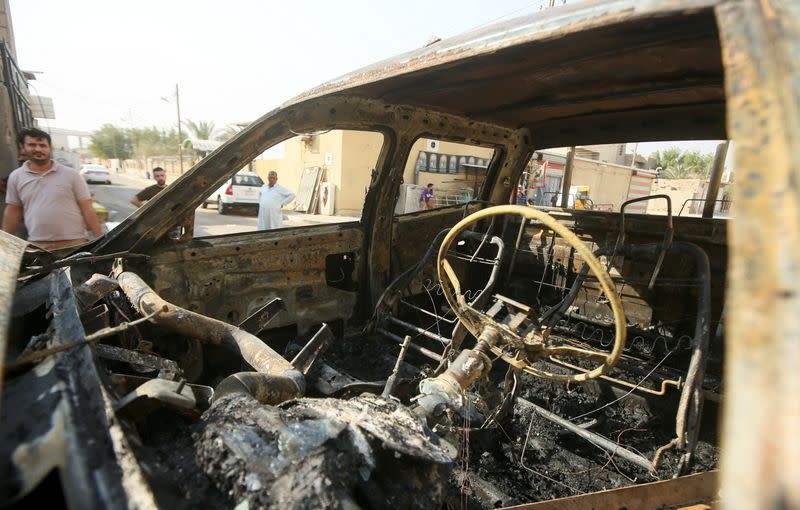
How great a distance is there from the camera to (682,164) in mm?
37656

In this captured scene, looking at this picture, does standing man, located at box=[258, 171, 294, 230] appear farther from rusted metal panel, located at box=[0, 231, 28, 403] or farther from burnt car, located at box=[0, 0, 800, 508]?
rusted metal panel, located at box=[0, 231, 28, 403]

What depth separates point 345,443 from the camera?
1.14m

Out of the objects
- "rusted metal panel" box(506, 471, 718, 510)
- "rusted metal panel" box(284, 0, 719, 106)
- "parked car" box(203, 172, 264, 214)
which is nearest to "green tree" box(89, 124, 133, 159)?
"parked car" box(203, 172, 264, 214)

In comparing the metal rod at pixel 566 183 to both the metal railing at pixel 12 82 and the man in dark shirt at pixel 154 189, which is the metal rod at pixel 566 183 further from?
the metal railing at pixel 12 82

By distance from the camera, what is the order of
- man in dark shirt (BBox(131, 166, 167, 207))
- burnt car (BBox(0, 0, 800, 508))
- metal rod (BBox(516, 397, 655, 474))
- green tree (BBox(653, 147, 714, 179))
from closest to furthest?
burnt car (BBox(0, 0, 800, 508))
metal rod (BBox(516, 397, 655, 474))
man in dark shirt (BBox(131, 166, 167, 207))
green tree (BBox(653, 147, 714, 179))

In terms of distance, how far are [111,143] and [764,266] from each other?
71.4m

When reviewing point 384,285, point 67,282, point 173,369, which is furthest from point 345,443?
point 384,285

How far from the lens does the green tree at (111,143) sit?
5638cm

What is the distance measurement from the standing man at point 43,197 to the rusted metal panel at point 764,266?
169 inches

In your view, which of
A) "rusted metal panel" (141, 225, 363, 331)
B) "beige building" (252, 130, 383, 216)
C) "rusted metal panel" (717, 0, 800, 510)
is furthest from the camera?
"beige building" (252, 130, 383, 216)

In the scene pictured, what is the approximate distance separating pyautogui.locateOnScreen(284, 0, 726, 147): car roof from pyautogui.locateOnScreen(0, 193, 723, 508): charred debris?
665mm

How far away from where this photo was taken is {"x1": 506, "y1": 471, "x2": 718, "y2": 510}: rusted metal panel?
5.24 ft

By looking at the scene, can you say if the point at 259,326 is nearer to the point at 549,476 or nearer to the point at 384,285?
the point at 384,285

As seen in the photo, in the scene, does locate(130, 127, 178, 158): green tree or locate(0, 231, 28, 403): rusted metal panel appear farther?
locate(130, 127, 178, 158): green tree
